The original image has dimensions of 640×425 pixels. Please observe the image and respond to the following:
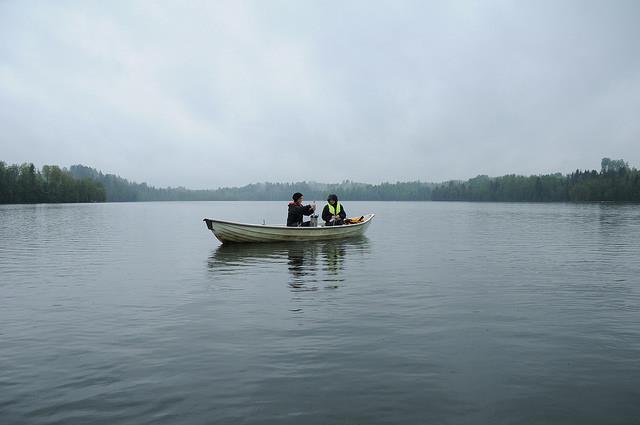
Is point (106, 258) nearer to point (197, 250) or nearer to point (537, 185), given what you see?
point (197, 250)

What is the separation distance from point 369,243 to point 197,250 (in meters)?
11.1

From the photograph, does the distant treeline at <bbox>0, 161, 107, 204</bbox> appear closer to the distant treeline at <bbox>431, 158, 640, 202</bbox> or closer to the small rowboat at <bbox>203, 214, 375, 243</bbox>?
the small rowboat at <bbox>203, 214, 375, 243</bbox>

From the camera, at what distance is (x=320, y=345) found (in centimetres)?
928

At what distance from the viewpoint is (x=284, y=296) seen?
46.4 feet

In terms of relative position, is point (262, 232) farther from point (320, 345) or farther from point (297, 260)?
point (320, 345)

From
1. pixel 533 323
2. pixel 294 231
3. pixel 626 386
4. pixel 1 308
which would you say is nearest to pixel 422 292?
pixel 533 323

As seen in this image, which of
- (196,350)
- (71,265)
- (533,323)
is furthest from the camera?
(71,265)

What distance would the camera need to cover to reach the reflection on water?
678 inches

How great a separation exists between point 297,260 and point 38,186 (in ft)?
489

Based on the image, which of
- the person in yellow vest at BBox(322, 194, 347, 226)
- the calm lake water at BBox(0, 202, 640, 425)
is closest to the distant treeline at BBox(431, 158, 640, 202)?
the person in yellow vest at BBox(322, 194, 347, 226)

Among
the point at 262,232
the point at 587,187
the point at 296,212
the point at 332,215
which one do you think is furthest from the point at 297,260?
the point at 587,187

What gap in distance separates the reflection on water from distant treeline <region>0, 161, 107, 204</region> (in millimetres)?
134024

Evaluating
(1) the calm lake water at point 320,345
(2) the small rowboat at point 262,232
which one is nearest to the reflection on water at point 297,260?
(1) the calm lake water at point 320,345

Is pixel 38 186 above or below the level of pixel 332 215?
above
